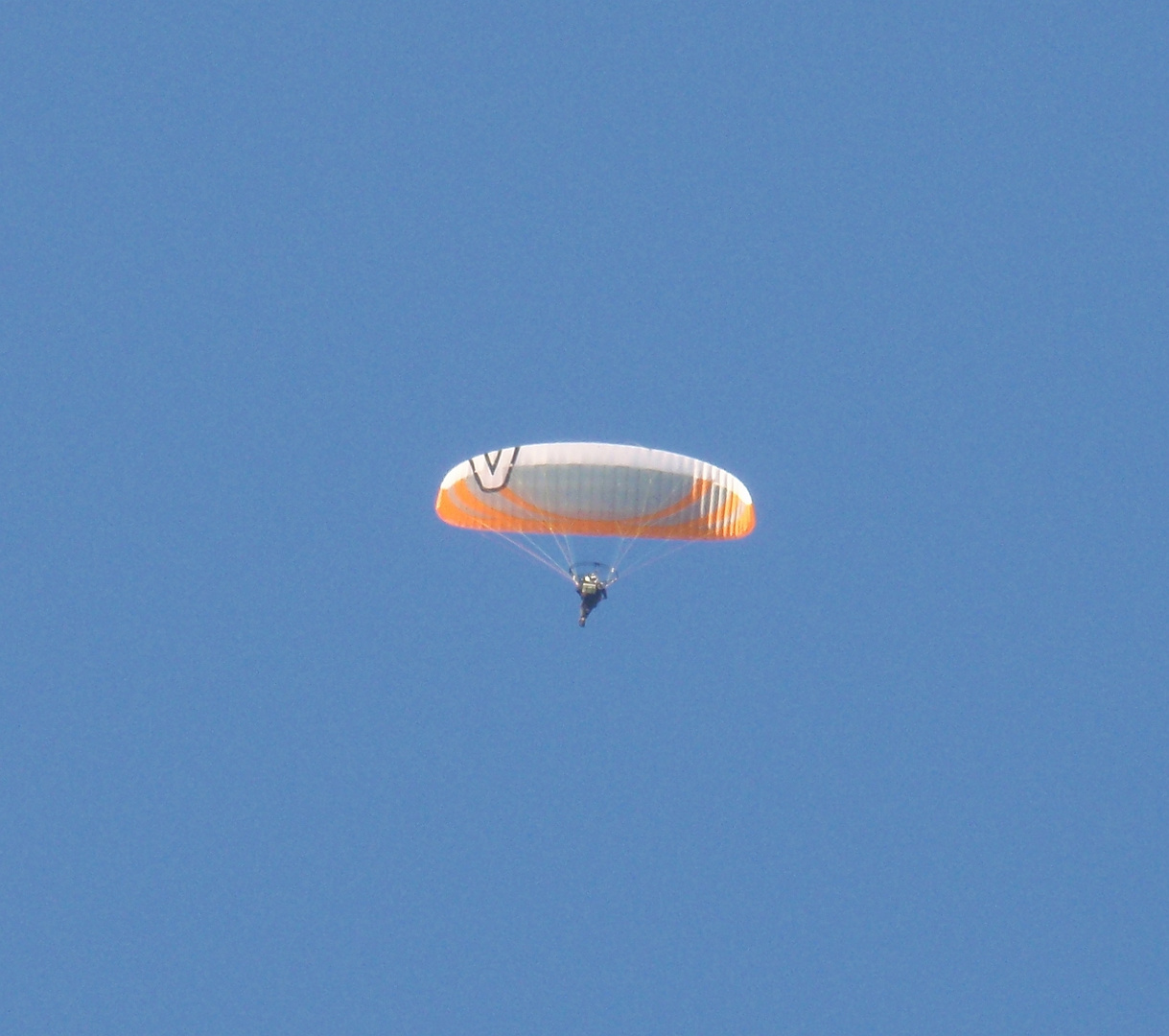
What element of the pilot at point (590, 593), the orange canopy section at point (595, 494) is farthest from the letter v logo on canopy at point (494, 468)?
the pilot at point (590, 593)

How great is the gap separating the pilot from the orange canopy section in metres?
1.50

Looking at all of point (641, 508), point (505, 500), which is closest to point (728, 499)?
point (641, 508)

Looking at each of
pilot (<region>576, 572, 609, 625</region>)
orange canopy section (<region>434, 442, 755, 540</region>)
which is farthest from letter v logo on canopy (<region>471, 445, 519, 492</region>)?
pilot (<region>576, 572, 609, 625</region>)

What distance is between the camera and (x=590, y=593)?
1969 inches

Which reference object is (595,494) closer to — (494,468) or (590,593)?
(494,468)

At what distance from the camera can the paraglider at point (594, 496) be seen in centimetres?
4709

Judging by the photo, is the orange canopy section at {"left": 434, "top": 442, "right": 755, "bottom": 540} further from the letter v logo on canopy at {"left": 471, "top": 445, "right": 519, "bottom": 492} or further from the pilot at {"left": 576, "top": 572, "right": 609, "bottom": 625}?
the pilot at {"left": 576, "top": 572, "right": 609, "bottom": 625}

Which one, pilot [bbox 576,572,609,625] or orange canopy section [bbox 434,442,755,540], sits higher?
orange canopy section [bbox 434,442,755,540]

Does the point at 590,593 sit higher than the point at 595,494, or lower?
lower

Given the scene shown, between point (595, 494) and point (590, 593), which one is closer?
point (595, 494)

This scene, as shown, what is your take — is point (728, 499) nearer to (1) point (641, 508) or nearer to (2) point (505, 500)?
(1) point (641, 508)

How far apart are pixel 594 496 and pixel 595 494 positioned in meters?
0.08

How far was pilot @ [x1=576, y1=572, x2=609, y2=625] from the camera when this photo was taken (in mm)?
50000

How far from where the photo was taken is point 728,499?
48438mm
